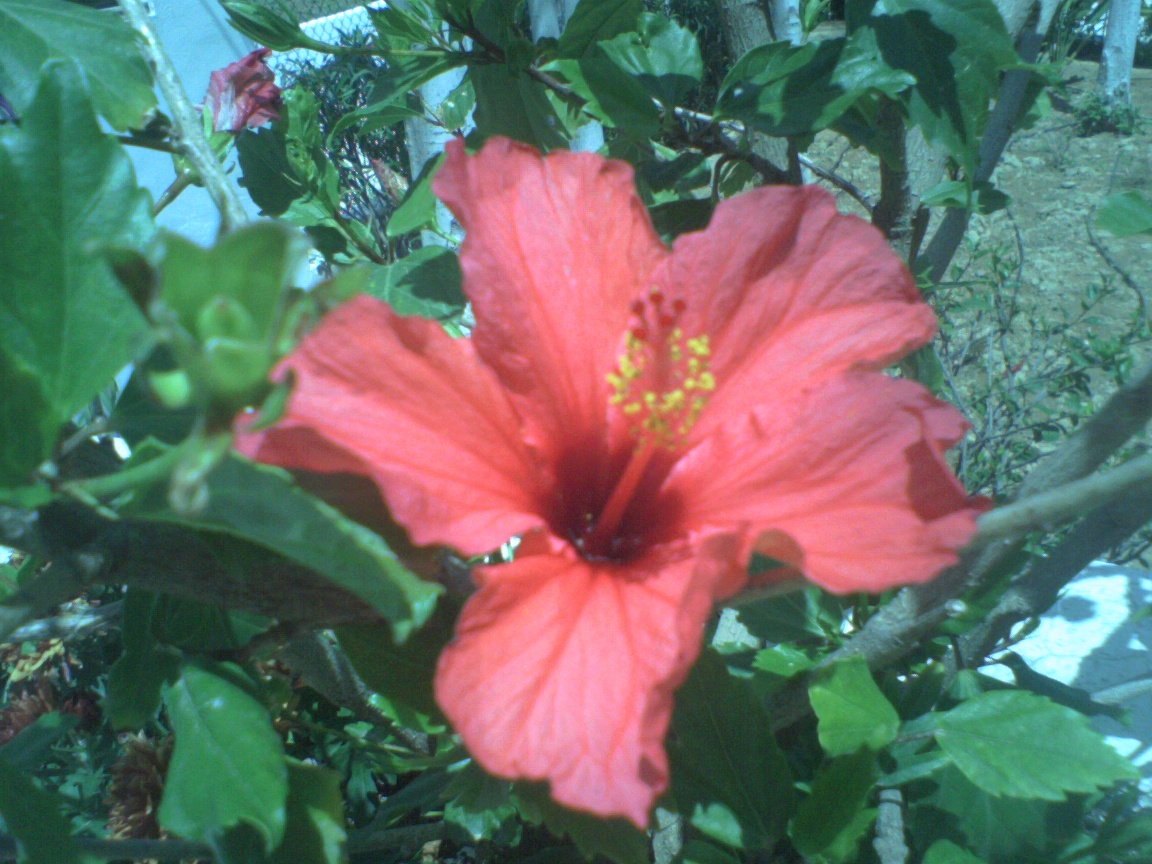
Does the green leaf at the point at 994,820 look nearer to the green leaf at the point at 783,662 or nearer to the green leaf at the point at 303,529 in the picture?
the green leaf at the point at 783,662

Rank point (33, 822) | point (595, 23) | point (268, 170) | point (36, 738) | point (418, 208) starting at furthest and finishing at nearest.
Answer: point (268, 170), point (418, 208), point (595, 23), point (36, 738), point (33, 822)

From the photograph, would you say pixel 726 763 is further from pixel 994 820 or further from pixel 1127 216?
pixel 1127 216

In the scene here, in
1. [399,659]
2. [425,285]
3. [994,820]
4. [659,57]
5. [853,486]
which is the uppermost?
[659,57]

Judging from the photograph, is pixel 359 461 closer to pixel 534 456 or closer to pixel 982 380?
pixel 534 456

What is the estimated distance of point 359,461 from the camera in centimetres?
45

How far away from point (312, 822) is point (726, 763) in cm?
34

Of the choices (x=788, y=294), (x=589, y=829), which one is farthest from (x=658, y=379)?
(x=589, y=829)

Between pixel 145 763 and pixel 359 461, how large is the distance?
778 millimetres

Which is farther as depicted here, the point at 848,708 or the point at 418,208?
the point at 418,208

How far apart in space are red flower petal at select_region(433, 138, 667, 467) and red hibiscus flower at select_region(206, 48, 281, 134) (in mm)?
685

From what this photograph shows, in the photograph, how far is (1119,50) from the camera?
509 centimetres

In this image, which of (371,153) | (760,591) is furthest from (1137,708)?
(371,153)

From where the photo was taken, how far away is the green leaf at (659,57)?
0.95m

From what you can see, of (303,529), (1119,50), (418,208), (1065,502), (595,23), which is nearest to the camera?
(303,529)
